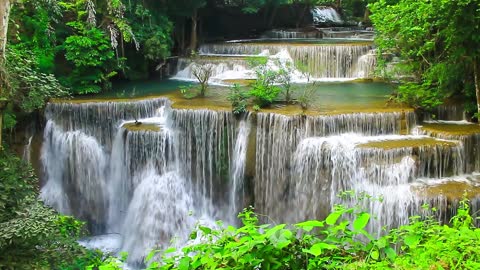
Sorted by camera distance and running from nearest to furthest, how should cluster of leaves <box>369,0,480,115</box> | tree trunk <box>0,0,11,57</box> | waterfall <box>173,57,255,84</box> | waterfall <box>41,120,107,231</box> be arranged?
tree trunk <box>0,0,11,57</box> → cluster of leaves <box>369,0,480,115</box> → waterfall <box>41,120,107,231</box> → waterfall <box>173,57,255,84</box>

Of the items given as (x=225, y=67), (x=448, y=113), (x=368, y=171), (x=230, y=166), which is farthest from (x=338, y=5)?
(x=368, y=171)

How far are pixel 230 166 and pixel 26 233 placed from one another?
5037 millimetres

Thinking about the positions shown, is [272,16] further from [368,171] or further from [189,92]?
[368,171]

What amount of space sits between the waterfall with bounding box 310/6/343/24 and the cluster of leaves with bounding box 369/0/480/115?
16030 millimetres

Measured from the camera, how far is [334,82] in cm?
1466

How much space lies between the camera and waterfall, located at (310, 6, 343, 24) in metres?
27.3

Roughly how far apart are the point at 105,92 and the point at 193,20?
20.5 feet

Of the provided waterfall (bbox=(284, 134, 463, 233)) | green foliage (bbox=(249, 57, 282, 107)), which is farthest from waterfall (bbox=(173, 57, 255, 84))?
waterfall (bbox=(284, 134, 463, 233))

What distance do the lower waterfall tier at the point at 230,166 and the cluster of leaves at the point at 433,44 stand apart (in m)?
1.14

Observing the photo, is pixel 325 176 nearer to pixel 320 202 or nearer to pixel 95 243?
pixel 320 202

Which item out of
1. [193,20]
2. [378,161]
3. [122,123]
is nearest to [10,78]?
[122,123]

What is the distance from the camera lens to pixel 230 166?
1027cm

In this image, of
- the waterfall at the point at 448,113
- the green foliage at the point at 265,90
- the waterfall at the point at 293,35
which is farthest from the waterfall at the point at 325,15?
the waterfall at the point at 448,113

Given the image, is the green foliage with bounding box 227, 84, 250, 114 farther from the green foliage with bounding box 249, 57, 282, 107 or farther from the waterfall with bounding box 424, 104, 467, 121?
the waterfall with bounding box 424, 104, 467, 121
